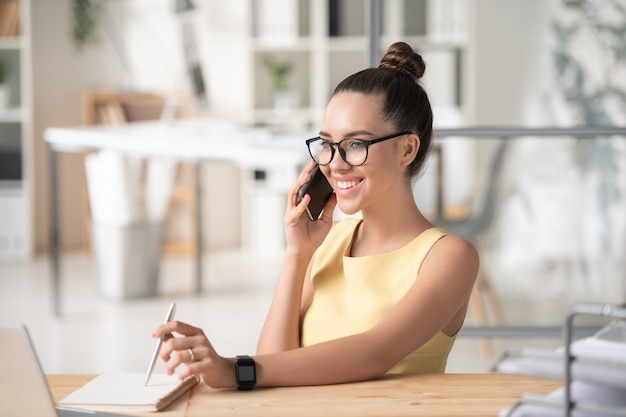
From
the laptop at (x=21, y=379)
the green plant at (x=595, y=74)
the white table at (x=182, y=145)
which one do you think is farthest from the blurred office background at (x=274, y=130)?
the laptop at (x=21, y=379)

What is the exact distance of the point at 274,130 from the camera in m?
6.23

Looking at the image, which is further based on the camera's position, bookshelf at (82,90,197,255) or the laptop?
bookshelf at (82,90,197,255)

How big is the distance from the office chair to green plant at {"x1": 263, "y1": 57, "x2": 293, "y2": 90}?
335 centimetres

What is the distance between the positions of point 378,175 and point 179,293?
13.3 feet

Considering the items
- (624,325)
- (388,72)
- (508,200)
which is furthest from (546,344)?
(624,325)

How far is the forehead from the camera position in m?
1.45

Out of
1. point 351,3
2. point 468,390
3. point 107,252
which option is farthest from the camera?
point 351,3

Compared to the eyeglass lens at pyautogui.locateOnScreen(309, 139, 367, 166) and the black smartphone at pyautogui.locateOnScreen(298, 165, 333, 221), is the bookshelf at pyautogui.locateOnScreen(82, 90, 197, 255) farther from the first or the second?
the eyeglass lens at pyautogui.locateOnScreen(309, 139, 367, 166)

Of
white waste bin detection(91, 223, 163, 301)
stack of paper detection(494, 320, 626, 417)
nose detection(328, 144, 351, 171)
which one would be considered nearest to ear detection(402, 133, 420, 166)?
nose detection(328, 144, 351, 171)

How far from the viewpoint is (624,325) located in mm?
1059

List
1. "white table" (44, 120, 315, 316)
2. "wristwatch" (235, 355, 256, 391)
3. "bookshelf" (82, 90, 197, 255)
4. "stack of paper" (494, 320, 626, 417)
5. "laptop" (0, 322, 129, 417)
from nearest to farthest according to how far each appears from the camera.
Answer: "stack of paper" (494, 320, 626, 417)
"laptop" (0, 322, 129, 417)
"wristwatch" (235, 355, 256, 391)
"white table" (44, 120, 315, 316)
"bookshelf" (82, 90, 197, 255)

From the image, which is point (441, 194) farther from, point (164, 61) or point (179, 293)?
point (164, 61)

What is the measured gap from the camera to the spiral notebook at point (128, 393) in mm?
1152

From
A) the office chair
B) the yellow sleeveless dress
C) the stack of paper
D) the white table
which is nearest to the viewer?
the stack of paper
